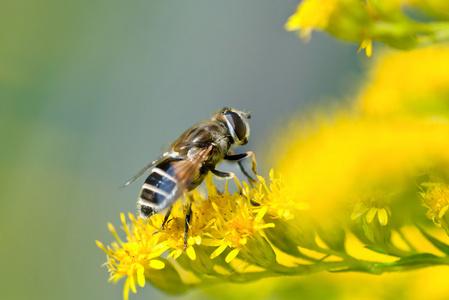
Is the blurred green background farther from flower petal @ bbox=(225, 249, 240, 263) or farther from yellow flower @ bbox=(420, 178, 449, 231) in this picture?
yellow flower @ bbox=(420, 178, 449, 231)

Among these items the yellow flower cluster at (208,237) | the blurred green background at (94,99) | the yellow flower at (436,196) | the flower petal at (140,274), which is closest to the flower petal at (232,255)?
the yellow flower cluster at (208,237)

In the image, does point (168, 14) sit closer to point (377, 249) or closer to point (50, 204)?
point (50, 204)

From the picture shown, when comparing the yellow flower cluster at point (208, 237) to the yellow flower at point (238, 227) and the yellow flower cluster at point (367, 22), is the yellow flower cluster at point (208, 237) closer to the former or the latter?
the yellow flower at point (238, 227)

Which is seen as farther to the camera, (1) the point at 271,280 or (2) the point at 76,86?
(2) the point at 76,86

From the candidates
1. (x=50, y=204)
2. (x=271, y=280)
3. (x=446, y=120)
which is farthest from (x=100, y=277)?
(x=446, y=120)

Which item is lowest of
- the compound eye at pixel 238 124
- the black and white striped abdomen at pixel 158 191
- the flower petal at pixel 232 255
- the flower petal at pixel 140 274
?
the flower petal at pixel 140 274

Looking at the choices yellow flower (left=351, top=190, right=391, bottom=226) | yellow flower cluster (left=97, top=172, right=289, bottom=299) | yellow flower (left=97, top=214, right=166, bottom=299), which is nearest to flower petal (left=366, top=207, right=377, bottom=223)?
yellow flower (left=351, top=190, right=391, bottom=226)

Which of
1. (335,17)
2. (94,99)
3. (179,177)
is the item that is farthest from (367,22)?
(94,99)
